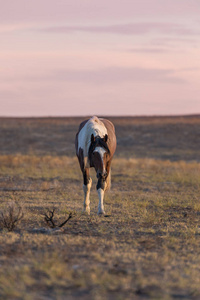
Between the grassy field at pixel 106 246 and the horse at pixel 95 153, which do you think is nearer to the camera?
the grassy field at pixel 106 246

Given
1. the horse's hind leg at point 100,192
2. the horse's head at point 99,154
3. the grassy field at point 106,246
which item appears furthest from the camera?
the horse's hind leg at point 100,192

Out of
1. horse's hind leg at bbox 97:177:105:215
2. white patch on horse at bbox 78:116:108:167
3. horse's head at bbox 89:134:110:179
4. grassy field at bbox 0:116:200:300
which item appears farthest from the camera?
white patch on horse at bbox 78:116:108:167

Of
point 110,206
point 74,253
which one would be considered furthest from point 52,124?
point 74,253

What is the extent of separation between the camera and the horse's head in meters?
9.46

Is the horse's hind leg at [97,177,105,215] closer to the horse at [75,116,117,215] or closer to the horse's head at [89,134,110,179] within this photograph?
the horse at [75,116,117,215]

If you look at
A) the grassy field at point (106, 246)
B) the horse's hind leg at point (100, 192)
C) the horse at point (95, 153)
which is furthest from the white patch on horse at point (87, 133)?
the grassy field at point (106, 246)

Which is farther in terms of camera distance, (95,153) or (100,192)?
(100,192)

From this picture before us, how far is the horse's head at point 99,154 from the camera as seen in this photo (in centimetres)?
946

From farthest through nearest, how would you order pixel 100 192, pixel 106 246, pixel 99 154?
1. pixel 100 192
2. pixel 99 154
3. pixel 106 246

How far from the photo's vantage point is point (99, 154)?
31.0ft

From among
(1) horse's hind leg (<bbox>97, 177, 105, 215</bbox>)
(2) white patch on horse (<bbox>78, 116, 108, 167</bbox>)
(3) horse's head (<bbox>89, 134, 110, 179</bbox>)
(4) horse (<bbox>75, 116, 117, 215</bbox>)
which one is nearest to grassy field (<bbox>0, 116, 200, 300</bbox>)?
(1) horse's hind leg (<bbox>97, 177, 105, 215</bbox>)

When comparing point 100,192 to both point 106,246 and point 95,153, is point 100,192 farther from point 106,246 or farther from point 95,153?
point 106,246

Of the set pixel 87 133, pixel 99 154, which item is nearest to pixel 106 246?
pixel 99 154

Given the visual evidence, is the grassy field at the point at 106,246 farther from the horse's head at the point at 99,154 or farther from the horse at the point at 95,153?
the horse's head at the point at 99,154
